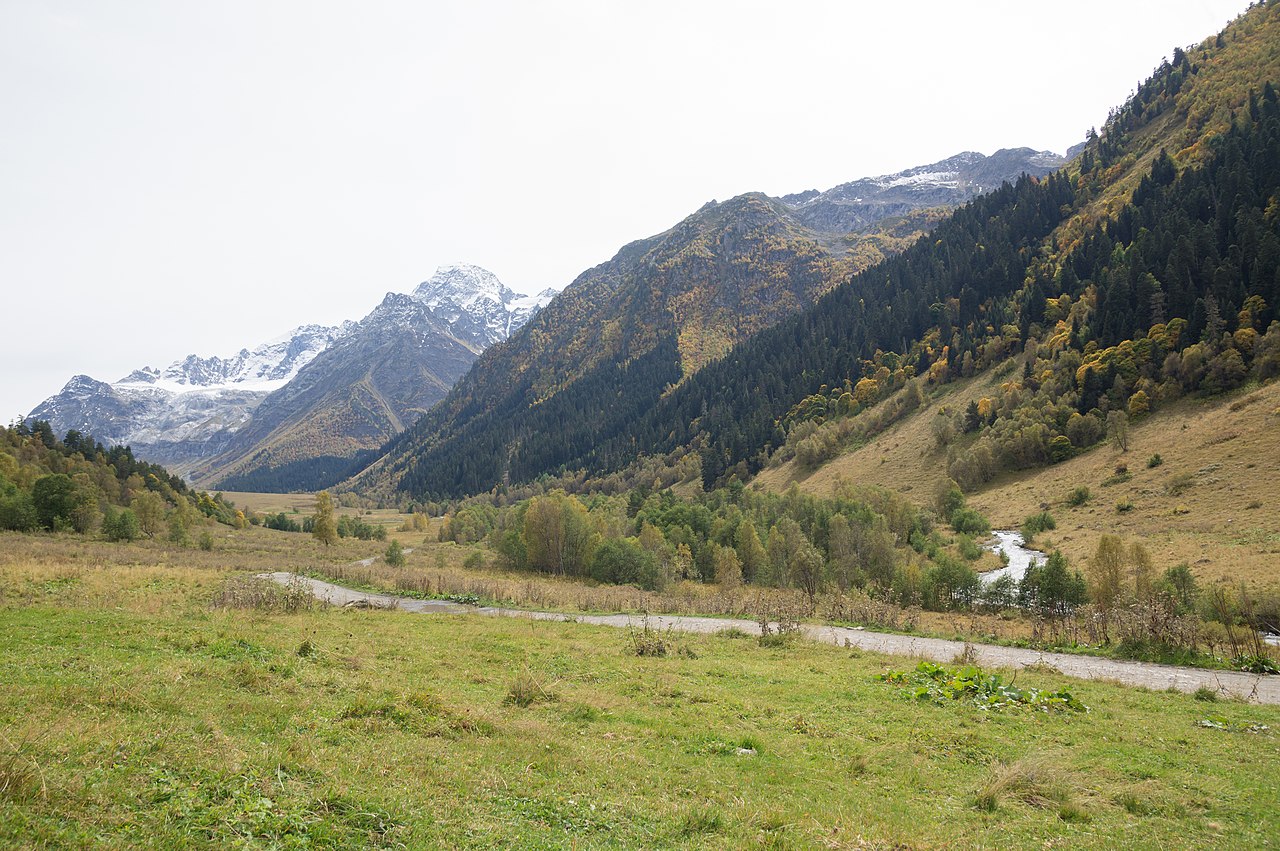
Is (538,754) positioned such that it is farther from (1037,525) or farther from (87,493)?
(87,493)

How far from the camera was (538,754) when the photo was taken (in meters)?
11.7

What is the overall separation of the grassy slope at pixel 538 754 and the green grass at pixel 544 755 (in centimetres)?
6

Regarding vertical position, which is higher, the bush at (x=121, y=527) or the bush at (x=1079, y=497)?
the bush at (x=121, y=527)

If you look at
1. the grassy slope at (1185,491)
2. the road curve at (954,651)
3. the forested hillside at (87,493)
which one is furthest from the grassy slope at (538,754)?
the forested hillside at (87,493)

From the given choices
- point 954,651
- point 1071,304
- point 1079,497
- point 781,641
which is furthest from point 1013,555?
point 1071,304

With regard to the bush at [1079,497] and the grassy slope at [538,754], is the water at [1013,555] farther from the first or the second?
the grassy slope at [538,754]

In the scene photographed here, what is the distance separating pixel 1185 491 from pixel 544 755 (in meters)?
79.1

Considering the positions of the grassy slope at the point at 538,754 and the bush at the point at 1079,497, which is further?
the bush at the point at 1079,497

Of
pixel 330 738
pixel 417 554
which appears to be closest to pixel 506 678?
pixel 330 738

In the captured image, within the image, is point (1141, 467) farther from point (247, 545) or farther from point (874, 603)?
point (247, 545)

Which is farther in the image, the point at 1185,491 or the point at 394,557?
the point at 394,557

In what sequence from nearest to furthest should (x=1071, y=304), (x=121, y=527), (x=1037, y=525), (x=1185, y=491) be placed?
(x=1185, y=491) < (x=121, y=527) < (x=1037, y=525) < (x=1071, y=304)

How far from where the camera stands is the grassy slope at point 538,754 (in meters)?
7.71

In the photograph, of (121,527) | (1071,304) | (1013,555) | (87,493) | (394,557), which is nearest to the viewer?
(121,527)
